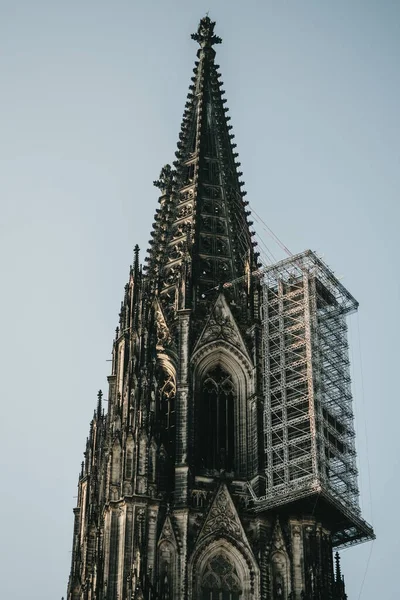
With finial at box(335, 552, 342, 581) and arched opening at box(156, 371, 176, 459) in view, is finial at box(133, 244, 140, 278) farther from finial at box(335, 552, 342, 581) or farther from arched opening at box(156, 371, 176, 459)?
finial at box(335, 552, 342, 581)

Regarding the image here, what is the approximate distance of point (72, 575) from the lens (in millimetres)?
68000

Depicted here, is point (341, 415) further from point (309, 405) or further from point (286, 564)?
point (286, 564)

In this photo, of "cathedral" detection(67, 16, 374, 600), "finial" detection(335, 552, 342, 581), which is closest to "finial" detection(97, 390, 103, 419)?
"cathedral" detection(67, 16, 374, 600)

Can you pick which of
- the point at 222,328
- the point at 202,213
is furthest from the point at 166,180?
the point at 222,328

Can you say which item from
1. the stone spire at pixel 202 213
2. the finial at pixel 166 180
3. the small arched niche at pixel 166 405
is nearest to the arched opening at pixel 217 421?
the small arched niche at pixel 166 405

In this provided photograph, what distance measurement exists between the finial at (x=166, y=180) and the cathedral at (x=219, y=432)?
7.07 ft

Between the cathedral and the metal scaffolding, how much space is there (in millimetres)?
79

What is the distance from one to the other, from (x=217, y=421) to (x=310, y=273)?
825 cm

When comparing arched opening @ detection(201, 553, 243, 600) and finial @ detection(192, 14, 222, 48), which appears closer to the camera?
arched opening @ detection(201, 553, 243, 600)

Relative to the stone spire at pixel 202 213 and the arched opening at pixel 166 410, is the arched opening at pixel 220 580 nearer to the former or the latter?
the arched opening at pixel 166 410

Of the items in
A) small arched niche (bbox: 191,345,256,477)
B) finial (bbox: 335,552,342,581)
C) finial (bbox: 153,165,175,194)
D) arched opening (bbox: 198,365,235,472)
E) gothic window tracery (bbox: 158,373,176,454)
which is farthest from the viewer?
finial (bbox: 153,165,175,194)

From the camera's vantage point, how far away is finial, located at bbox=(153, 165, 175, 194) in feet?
259

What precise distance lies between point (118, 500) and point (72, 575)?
23.8ft

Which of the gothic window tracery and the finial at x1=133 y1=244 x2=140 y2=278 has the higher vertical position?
the finial at x1=133 y1=244 x2=140 y2=278
